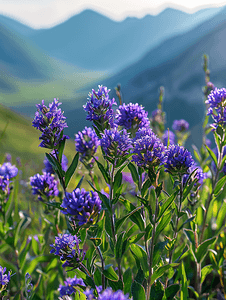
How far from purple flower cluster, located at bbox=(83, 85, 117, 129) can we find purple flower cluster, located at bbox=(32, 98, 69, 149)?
0.12 m

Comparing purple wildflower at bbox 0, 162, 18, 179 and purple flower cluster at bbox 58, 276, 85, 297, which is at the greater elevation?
purple wildflower at bbox 0, 162, 18, 179

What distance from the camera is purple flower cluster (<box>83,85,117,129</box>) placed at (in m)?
1.03

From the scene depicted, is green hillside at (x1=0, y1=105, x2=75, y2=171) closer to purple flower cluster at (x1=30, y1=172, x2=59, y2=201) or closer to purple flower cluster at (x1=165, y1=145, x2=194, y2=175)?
purple flower cluster at (x1=30, y1=172, x2=59, y2=201)

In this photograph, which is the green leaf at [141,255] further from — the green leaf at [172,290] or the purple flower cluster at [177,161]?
the purple flower cluster at [177,161]

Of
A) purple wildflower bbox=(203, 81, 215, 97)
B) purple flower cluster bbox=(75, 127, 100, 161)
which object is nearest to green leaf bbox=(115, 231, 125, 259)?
purple flower cluster bbox=(75, 127, 100, 161)

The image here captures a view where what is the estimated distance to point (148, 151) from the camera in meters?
0.90

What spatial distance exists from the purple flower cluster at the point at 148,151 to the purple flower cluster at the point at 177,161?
7 centimetres

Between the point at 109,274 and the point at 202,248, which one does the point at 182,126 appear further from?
the point at 109,274

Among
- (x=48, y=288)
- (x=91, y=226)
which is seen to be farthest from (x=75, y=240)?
(x=48, y=288)

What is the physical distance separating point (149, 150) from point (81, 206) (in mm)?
320

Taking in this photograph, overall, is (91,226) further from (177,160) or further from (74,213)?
(177,160)

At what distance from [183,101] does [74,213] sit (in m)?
10.5

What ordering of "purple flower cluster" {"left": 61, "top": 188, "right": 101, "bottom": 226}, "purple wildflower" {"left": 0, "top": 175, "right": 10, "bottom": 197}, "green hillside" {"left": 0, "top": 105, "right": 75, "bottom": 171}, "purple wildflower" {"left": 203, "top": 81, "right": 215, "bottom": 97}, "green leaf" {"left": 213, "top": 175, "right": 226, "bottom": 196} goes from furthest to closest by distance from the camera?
"green hillside" {"left": 0, "top": 105, "right": 75, "bottom": 171}
"purple wildflower" {"left": 203, "top": 81, "right": 215, "bottom": 97}
"purple wildflower" {"left": 0, "top": 175, "right": 10, "bottom": 197}
"green leaf" {"left": 213, "top": 175, "right": 226, "bottom": 196}
"purple flower cluster" {"left": 61, "top": 188, "right": 101, "bottom": 226}

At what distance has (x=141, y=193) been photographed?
108 centimetres
